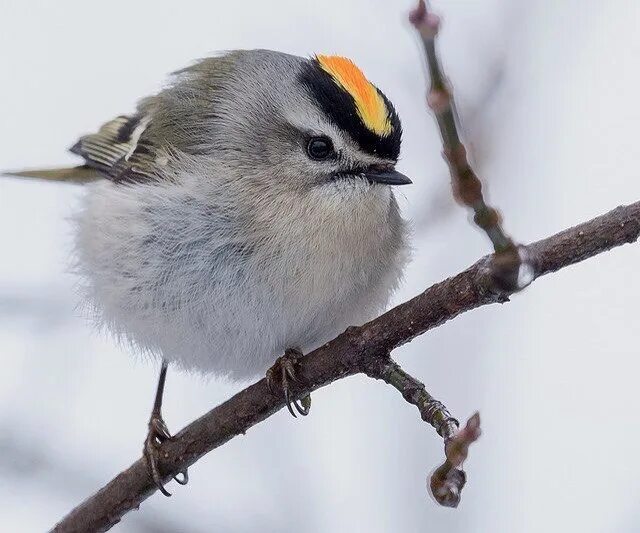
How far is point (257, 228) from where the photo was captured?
7.08 feet

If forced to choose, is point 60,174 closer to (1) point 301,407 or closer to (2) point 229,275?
(2) point 229,275

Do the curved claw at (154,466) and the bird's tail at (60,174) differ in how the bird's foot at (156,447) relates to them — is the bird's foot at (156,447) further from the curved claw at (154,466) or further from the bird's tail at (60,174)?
the bird's tail at (60,174)

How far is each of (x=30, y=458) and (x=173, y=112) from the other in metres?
1.03

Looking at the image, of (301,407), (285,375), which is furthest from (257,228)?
(301,407)

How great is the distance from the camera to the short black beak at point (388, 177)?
6.84 ft

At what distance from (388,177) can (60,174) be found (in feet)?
4.56

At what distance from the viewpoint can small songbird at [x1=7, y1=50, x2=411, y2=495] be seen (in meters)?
2.14

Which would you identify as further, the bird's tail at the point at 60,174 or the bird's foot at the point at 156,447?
→ the bird's tail at the point at 60,174

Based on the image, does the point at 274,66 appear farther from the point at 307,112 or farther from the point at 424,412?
the point at 424,412

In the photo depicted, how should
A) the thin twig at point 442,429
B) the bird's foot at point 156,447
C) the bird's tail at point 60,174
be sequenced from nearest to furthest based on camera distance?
1. the thin twig at point 442,429
2. the bird's foot at point 156,447
3. the bird's tail at point 60,174

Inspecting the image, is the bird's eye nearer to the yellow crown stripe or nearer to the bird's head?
the bird's head

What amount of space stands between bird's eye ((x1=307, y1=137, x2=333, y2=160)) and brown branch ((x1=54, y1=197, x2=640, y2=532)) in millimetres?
495

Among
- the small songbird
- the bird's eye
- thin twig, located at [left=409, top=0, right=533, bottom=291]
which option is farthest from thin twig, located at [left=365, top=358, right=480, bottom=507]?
the bird's eye

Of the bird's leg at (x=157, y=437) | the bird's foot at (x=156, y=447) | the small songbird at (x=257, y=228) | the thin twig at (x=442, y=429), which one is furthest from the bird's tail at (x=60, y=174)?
the thin twig at (x=442, y=429)
